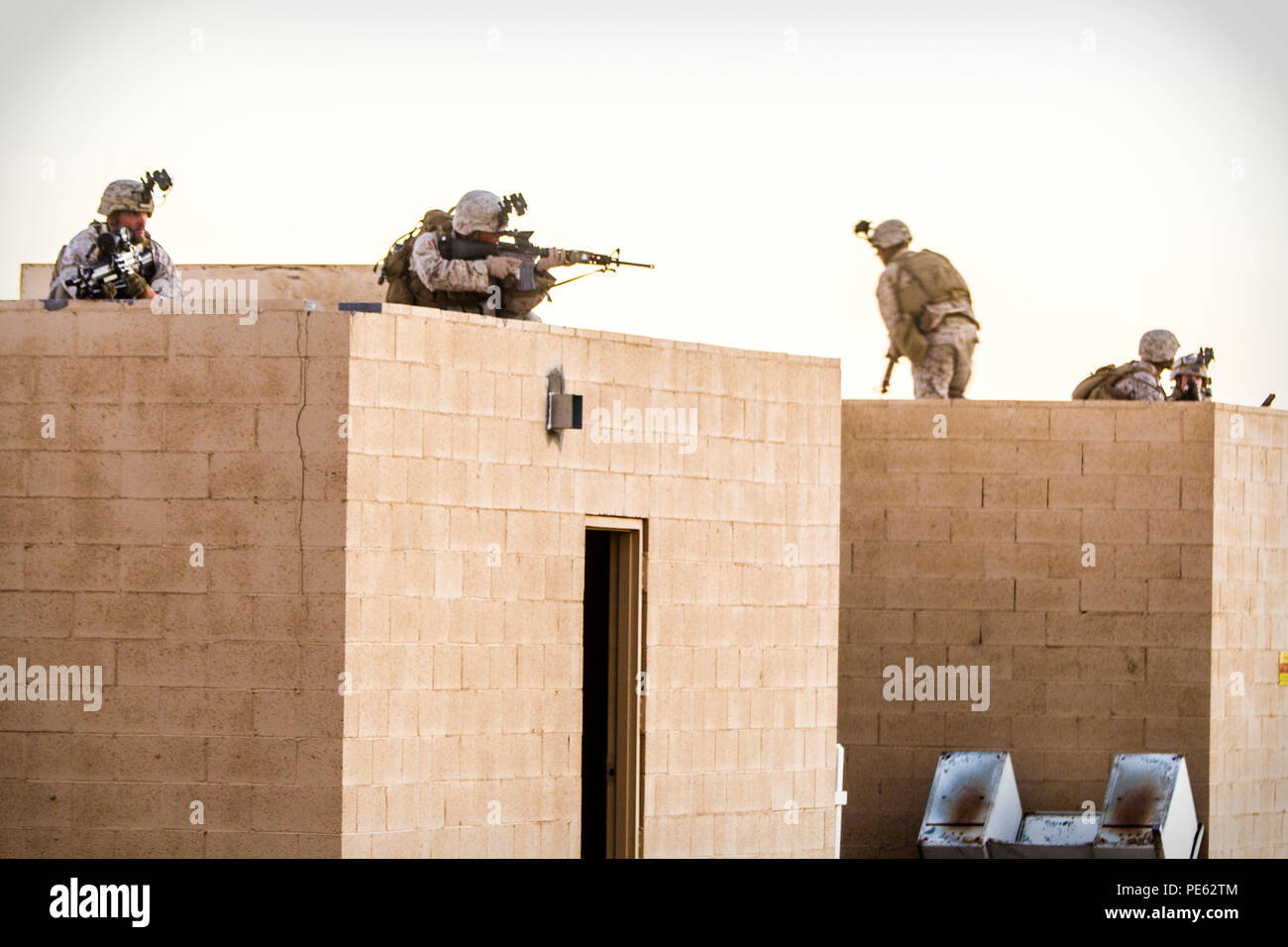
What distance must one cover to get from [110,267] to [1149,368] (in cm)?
810

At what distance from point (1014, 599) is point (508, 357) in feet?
16.8

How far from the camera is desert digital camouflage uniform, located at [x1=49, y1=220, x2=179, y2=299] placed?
1305 centimetres

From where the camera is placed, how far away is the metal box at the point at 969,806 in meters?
15.2

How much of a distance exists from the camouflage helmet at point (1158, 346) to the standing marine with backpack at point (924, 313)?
1328 millimetres

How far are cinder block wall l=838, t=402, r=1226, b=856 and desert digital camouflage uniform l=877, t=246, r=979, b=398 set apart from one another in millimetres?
1525

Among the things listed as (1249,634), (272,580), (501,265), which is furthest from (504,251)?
(1249,634)

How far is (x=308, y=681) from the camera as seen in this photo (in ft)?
37.0

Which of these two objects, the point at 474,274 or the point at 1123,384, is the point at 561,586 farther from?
the point at 1123,384

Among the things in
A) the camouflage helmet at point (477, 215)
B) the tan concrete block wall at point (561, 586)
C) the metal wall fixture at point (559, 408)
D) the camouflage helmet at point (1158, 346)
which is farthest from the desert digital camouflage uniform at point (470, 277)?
the camouflage helmet at point (1158, 346)

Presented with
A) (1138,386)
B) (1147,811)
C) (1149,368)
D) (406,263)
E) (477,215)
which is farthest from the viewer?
(1149,368)

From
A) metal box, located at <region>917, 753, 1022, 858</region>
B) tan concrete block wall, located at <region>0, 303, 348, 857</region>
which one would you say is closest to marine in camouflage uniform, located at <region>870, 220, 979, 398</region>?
metal box, located at <region>917, 753, 1022, 858</region>

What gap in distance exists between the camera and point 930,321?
17766 mm

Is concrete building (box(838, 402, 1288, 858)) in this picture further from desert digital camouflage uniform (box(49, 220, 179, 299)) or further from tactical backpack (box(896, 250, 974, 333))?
desert digital camouflage uniform (box(49, 220, 179, 299))
